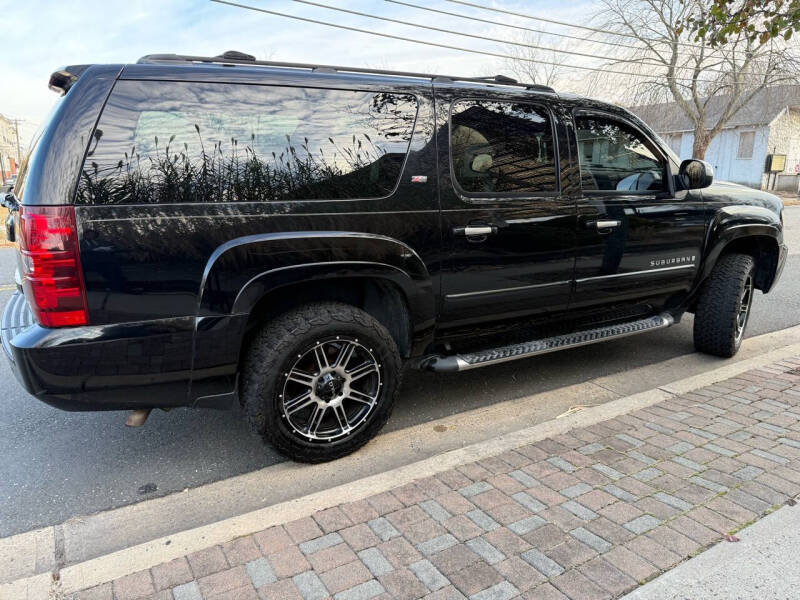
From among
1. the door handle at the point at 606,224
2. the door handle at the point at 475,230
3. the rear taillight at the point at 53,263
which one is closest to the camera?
the rear taillight at the point at 53,263

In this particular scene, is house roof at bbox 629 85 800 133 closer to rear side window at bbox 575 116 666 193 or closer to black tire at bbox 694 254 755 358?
black tire at bbox 694 254 755 358

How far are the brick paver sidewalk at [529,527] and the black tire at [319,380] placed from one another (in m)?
0.50

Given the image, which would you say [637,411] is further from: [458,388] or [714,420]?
[458,388]

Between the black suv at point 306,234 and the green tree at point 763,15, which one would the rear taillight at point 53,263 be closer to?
the black suv at point 306,234

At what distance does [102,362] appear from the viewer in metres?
2.42

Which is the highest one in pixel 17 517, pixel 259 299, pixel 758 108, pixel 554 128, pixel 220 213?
pixel 758 108

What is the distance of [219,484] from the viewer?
2.85 meters

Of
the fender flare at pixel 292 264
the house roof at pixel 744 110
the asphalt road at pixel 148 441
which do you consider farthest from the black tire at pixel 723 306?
the house roof at pixel 744 110

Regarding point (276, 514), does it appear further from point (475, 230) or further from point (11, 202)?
point (11, 202)

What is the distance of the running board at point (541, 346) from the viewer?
3.34 m

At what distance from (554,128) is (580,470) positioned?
211cm

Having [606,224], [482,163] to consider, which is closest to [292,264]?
[482,163]

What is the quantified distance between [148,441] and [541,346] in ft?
8.18

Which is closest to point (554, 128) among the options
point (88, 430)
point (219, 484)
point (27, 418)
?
point (219, 484)
